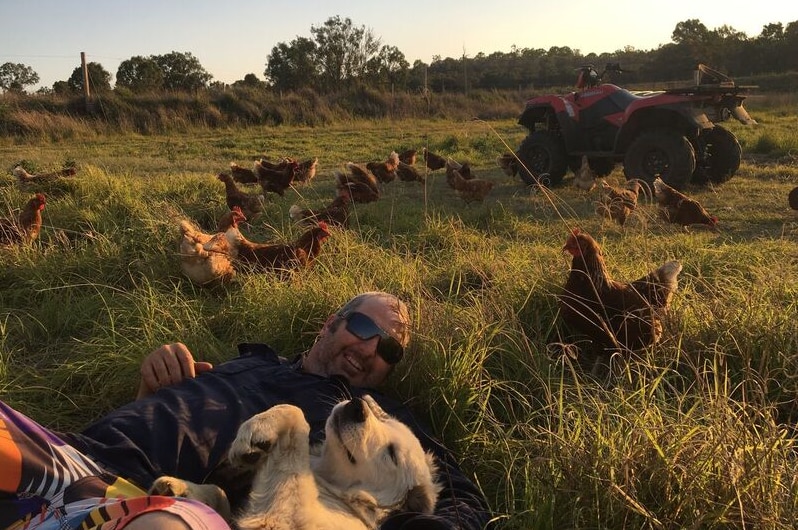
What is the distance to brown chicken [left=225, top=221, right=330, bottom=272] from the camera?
4.45m

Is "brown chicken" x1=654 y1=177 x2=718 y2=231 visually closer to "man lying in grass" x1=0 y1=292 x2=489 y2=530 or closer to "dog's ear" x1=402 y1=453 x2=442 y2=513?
"man lying in grass" x1=0 y1=292 x2=489 y2=530

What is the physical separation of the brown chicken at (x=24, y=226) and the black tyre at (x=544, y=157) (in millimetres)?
7161

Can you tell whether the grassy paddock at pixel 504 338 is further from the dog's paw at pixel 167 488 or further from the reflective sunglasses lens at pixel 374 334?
the dog's paw at pixel 167 488

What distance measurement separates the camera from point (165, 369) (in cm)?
240

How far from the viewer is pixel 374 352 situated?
107 inches

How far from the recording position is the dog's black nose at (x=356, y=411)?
196cm

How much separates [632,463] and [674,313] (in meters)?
1.63

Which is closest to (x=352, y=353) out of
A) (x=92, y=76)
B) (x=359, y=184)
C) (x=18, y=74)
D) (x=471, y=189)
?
(x=359, y=184)

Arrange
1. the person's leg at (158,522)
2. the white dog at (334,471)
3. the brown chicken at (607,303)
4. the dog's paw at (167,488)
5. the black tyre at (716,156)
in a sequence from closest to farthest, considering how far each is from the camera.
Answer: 1. the person's leg at (158,522)
2. the dog's paw at (167,488)
3. the white dog at (334,471)
4. the brown chicken at (607,303)
5. the black tyre at (716,156)

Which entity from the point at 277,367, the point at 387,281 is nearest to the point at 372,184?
the point at 387,281

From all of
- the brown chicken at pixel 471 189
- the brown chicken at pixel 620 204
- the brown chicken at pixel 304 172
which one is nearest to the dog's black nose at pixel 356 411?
the brown chicken at pixel 620 204

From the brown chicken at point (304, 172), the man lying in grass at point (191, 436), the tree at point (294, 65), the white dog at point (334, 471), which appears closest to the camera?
the man lying in grass at point (191, 436)

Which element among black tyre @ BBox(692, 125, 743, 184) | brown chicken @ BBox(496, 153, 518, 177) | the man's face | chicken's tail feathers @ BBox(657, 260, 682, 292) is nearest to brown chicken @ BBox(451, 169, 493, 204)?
brown chicken @ BBox(496, 153, 518, 177)

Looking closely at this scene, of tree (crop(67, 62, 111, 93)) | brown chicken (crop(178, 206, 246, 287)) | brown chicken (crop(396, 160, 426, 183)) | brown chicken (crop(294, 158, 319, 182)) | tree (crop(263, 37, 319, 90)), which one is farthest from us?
tree (crop(263, 37, 319, 90))
